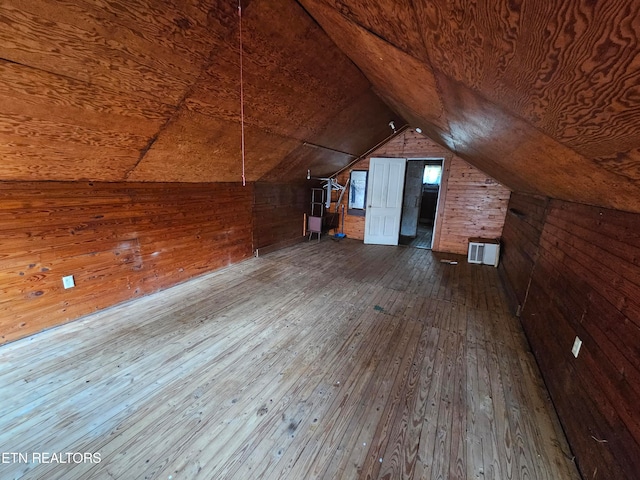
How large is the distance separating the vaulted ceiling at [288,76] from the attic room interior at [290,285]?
0.01m

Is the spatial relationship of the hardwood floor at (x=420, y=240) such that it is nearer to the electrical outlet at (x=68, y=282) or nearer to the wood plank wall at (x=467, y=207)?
the wood plank wall at (x=467, y=207)

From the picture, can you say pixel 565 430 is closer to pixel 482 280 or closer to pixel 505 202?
pixel 482 280

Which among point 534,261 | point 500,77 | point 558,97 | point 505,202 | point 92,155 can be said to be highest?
point 500,77

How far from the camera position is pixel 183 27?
1679 millimetres

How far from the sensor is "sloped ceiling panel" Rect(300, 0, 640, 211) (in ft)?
2.06

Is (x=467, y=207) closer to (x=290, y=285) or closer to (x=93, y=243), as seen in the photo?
(x=290, y=285)

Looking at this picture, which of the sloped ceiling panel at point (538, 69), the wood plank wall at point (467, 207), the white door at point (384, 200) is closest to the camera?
the sloped ceiling panel at point (538, 69)

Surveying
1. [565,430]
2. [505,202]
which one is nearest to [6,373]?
[565,430]

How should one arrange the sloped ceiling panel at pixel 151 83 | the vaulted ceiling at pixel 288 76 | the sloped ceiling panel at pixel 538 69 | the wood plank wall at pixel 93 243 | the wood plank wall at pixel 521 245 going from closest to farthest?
the sloped ceiling panel at pixel 538 69, the vaulted ceiling at pixel 288 76, the sloped ceiling panel at pixel 151 83, the wood plank wall at pixel 93 243, the wood plank wall at pixel 521 245

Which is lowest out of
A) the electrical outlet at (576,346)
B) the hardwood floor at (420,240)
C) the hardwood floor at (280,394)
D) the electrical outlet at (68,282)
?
the hardwood floor at (280,394)

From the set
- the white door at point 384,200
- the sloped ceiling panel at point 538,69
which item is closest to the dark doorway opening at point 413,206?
the white door at point 384,200

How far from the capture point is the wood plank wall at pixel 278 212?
5117 mm

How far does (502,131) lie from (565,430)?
2012 millimetres

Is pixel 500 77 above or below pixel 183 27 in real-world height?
below
